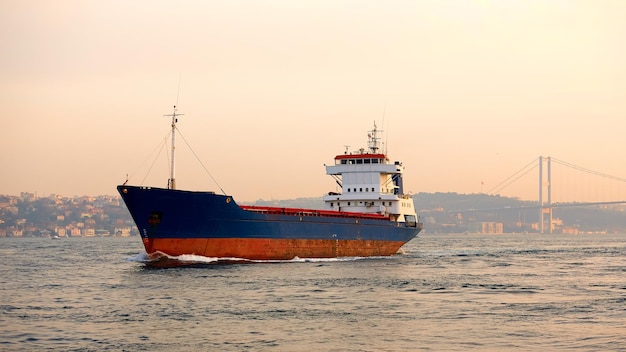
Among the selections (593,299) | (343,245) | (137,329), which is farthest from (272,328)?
(343,245)

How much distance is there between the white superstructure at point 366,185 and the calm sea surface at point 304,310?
18856 millimetres

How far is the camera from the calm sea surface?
62.9 feet

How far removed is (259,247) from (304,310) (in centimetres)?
1866

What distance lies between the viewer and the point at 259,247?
42.9 meters

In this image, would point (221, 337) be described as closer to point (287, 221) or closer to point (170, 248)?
point (170, 248)

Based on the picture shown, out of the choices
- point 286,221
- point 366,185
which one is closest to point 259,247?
point 286,221

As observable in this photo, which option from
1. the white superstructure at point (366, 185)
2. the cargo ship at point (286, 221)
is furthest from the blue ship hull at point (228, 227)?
the white superstructure at point (366, 185)

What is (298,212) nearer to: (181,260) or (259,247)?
(259,247)

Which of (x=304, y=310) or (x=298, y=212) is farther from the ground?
(x=298, y=212)

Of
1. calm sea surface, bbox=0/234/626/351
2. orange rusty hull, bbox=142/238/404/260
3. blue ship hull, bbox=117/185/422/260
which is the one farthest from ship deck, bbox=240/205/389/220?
calm sea surface, bbox=0/234/626/351

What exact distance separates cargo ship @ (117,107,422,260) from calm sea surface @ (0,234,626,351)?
6.30 ft

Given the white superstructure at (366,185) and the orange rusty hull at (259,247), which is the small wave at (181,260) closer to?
the orange rusty hull at (259,247)

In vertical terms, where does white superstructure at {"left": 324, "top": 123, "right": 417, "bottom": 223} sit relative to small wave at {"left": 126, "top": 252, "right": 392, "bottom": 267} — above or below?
above

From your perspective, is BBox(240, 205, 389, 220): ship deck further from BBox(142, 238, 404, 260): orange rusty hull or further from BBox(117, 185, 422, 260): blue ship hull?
BBox(142, 238, 404, 260): orange rusty hull
